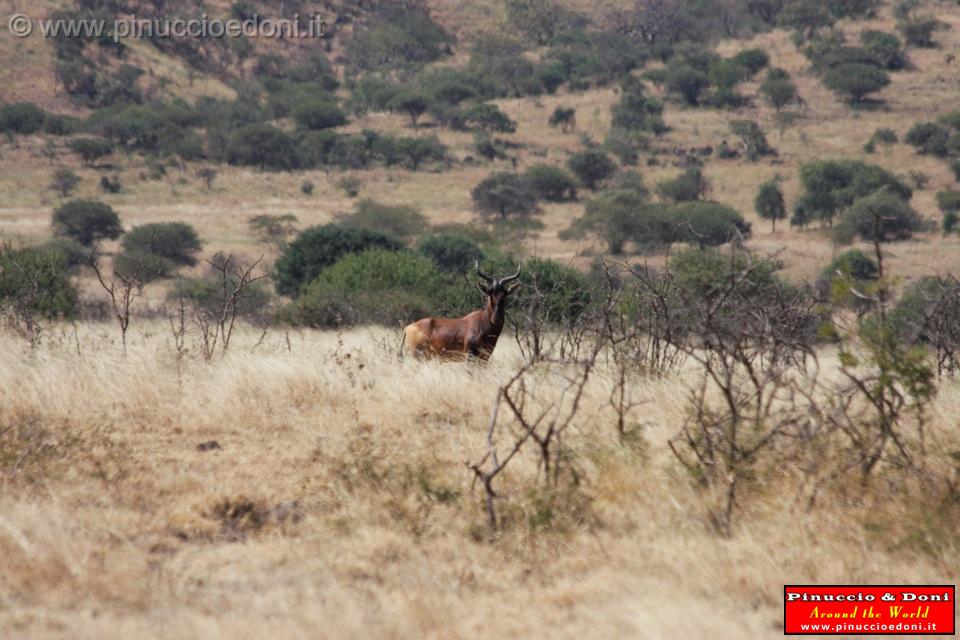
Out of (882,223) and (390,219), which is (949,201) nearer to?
(882,223)

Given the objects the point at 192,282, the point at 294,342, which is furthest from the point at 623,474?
the point at 192,282

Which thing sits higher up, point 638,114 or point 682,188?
point 638,114

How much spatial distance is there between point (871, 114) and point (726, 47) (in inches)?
783

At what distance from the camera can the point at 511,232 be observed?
4062 cm

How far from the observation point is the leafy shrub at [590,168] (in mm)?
50656

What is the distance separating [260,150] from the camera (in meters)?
52.1

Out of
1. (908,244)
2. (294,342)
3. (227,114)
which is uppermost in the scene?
(227,114)

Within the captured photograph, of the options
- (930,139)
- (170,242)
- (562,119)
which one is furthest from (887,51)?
(170,242)

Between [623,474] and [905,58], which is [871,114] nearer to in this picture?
[905,58]

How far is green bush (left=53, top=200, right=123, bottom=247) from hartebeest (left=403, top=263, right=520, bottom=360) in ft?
92.1

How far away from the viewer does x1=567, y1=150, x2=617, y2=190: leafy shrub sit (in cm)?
5066

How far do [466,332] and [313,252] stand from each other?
17.4 metres

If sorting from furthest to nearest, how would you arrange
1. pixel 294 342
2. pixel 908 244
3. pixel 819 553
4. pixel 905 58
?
pixel 905 58 < pixel 908 244 < pixel 294 342 < pixel 819 553

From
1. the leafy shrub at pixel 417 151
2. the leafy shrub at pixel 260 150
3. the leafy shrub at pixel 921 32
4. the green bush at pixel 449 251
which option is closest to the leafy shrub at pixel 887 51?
the leafy shrub at pixel 921 32
